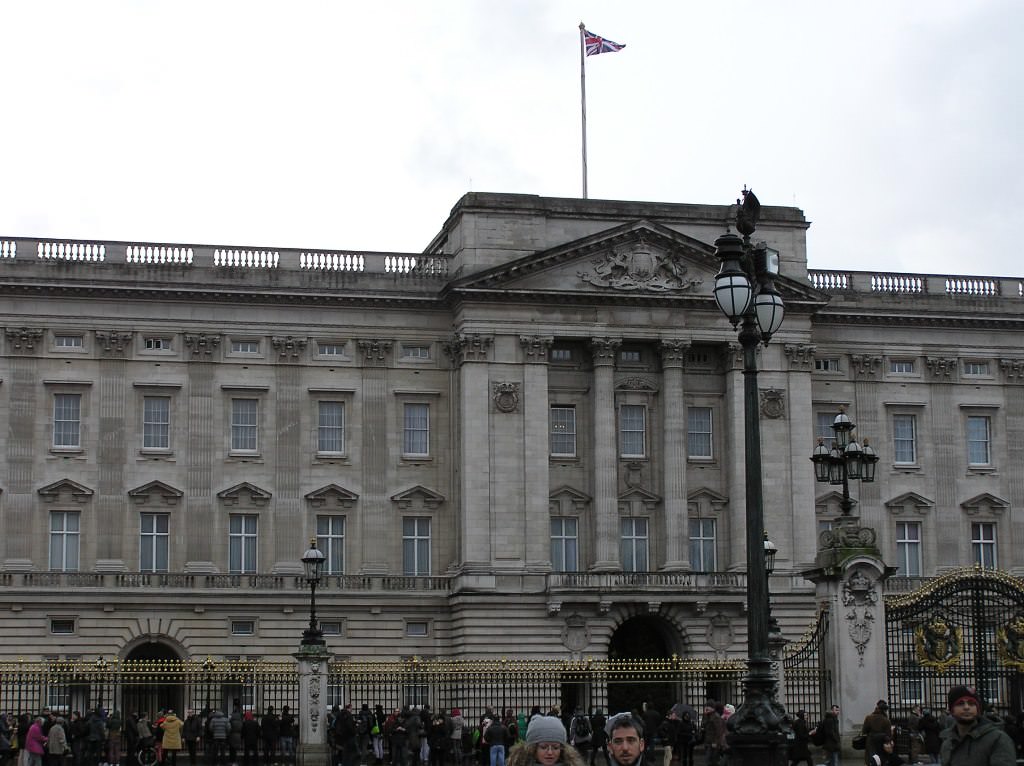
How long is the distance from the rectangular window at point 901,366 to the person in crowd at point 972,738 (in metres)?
52.5

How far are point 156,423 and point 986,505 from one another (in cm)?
2991

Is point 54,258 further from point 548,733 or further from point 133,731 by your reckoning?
point 548,733

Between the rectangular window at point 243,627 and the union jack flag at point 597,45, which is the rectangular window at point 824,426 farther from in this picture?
the rectangular window at point 243,627

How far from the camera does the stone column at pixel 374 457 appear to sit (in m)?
60.7

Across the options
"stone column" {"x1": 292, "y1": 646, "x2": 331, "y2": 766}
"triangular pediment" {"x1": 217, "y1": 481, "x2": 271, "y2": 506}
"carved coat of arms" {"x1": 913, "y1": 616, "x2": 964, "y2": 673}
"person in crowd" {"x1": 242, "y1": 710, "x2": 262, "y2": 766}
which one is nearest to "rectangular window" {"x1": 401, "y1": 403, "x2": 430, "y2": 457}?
"triangular pediment" {"x1": 217, "y1": 481, "x2": 271, "y2": 506}

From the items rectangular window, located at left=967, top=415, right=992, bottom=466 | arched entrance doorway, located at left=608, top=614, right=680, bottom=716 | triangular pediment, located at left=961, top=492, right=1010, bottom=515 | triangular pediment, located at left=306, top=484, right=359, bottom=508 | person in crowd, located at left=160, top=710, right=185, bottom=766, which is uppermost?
rectangular window, located at left=967, top=415, right=992, bottom=466

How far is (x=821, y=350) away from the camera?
212 ft

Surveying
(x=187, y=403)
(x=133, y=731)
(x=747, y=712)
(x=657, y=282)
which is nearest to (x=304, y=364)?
(x=187, y=403)

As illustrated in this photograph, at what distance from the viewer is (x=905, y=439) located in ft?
214

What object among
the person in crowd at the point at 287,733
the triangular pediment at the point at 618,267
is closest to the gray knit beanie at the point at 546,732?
the person in crowd at the point at 287,733

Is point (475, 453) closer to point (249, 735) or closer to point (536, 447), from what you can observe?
point (536, 447)

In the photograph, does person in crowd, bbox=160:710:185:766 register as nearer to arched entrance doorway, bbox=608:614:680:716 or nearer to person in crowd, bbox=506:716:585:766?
arched entrance doorway, bbox=608:614:680:716

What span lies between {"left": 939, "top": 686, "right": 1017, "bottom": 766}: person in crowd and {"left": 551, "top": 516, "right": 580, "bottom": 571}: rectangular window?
47.0m

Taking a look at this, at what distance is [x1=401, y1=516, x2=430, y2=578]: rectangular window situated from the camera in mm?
61094
